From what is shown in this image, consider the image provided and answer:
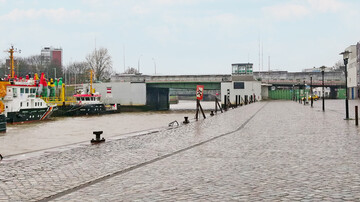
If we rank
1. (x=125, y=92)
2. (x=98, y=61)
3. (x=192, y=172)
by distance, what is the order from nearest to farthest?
(x=192, y=172) → (x=125, y=92) → (x=98, y=61)

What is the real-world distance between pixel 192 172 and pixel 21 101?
42167 mm

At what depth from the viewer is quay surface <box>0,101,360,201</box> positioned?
6.36 metres

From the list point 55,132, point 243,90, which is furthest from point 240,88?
point 55,132

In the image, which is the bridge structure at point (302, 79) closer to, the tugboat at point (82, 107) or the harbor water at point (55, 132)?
the tugboat at point (82, 107)

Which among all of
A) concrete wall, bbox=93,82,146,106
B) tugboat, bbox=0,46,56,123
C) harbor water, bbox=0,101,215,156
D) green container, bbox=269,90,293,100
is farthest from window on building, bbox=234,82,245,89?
tugboat, bbox=0,46,56,123

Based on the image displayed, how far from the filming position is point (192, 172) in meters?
8.17

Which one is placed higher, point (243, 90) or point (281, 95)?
point (243, 90)

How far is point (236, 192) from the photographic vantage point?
6.38 m

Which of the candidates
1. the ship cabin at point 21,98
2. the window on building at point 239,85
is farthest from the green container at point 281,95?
the ship cabin at point 21,98

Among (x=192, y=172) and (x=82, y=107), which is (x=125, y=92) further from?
(x=192, y=172)

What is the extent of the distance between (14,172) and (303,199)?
639cm

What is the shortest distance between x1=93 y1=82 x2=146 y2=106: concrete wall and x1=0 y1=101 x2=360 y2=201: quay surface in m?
64.6

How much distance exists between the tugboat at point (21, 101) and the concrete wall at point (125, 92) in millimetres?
29225

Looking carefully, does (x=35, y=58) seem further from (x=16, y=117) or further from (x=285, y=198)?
(x=285, y=198)
